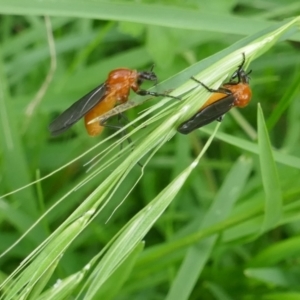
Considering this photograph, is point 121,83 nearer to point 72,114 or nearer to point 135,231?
point 72,114

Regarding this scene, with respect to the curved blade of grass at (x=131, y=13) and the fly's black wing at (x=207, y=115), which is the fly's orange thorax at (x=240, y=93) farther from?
the curved blade of grass at (x=131, y=13)

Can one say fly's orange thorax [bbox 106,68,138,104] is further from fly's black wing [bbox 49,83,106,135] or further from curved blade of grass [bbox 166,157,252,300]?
curved blade of grass [bbox 166,157,252,300]

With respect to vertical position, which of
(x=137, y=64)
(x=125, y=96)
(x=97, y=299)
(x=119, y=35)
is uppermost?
(x=119, y=35)

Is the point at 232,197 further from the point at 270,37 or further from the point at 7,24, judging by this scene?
the point at 7,24

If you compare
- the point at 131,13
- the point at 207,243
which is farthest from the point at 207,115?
the point at 207,243

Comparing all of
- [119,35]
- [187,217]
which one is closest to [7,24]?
[119,35]

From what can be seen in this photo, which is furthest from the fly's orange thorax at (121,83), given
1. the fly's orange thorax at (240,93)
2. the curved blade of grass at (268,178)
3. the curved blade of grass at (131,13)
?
the curved blade of grass at (268,178)
